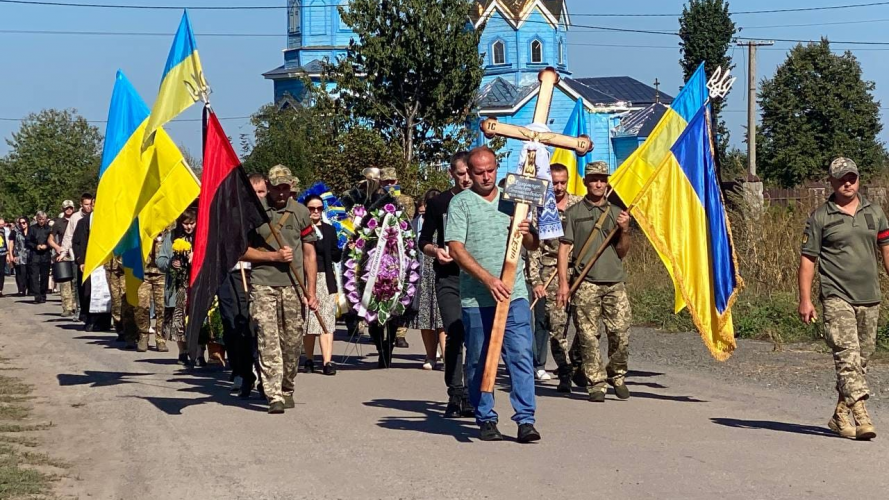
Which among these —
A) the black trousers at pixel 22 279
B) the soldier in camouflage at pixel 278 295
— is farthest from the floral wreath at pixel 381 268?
the black trousers at pixel 22 279

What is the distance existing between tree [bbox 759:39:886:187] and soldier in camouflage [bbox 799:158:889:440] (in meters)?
54.4

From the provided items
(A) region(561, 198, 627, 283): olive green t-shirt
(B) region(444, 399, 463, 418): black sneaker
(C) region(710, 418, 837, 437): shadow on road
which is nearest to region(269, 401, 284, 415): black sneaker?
(B) region(444, 399, 463, 418): black sneaker

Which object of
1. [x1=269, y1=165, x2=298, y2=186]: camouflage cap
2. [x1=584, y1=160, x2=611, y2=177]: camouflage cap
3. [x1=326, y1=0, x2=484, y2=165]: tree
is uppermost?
[x1=326, y1=0, x2=484, y2=165]: tree

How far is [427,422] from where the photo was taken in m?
10.8

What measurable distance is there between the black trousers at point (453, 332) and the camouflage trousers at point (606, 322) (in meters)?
1.26

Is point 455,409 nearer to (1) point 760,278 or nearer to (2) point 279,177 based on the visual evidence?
(2) point 279,177

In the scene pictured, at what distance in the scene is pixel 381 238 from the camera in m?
14.9

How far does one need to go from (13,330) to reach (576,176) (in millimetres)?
10449

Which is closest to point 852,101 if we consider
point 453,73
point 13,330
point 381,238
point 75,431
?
point 453,73

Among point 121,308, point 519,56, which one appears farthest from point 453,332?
point 519,56

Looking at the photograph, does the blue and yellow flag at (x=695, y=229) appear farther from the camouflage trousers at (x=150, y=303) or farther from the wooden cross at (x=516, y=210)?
the camouflage trousers at (x=150, y=303)

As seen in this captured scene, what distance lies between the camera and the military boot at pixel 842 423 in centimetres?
971

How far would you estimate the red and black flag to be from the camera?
11430 millimetres

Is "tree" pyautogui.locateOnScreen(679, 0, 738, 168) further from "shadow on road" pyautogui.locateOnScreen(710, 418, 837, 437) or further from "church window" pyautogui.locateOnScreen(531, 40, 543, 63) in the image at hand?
"shadow on road" pyautogui.locateOnScreen(710, 418, 837, 437)
